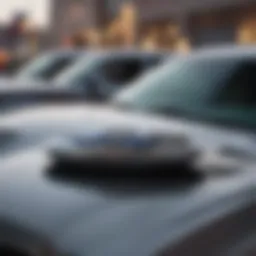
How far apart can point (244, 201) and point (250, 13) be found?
41.4m

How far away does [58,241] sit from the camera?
1967 millimetres

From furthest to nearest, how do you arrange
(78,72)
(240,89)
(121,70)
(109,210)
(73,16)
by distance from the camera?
(73,16) < (121,70) < (78,72) < (240,89) < (109,210)

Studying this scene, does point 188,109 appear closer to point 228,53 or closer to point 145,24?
point 228,53

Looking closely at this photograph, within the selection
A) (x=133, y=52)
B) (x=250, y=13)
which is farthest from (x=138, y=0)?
(x=133, y=52)

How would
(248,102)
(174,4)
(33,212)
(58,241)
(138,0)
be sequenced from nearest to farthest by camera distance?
(58,241) → (33,212) → (248,102) → (174,4) → (138,0)

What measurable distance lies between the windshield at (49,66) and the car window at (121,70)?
1748 millimetres

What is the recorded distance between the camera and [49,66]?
52.7 feet

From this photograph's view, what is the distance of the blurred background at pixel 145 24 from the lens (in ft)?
122

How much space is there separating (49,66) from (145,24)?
3676 centimetres

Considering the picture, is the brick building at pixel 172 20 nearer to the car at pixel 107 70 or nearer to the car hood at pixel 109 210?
the car at pixel 107 70

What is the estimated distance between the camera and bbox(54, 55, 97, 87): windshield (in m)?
13.4

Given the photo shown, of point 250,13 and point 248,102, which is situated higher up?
point 250,13

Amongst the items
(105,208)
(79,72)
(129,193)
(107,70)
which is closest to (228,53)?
(129,193)

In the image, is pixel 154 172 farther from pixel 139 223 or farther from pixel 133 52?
pixel 133 52
